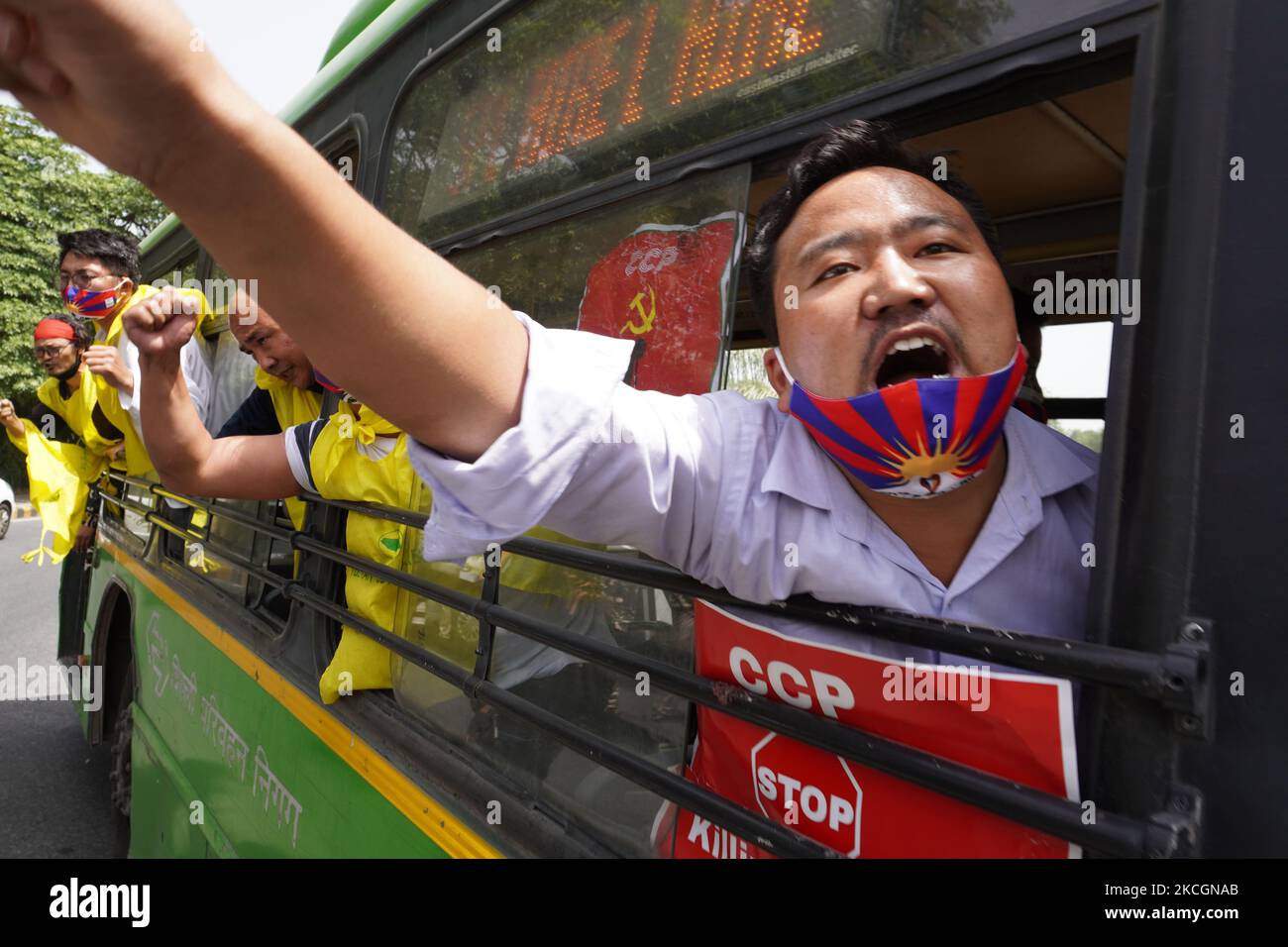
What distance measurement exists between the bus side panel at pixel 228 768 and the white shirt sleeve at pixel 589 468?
0.97 meters

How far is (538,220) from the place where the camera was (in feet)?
5.95

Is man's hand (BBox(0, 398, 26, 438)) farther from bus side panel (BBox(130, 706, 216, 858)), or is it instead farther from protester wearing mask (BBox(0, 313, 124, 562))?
bus side panel (BBox(130, 706, 216, 858))

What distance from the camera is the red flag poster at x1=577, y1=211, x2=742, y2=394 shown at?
146cm

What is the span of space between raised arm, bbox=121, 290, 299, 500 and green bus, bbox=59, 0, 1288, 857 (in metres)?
0.19

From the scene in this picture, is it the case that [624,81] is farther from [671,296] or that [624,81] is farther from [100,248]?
[100,248]

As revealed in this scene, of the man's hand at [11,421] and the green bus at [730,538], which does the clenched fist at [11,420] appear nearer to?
the man's hand at [11,421]

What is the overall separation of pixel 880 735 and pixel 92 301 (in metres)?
3.62

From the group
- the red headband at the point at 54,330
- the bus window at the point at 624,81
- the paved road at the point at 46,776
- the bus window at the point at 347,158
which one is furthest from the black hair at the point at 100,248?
the paved road at the point at 46,776

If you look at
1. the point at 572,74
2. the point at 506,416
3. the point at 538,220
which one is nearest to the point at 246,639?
the point at 538,220

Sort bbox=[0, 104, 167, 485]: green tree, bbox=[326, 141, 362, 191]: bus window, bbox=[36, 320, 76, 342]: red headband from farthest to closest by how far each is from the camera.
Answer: bbox=[0, 104, 167, 485]: green tree < bbox=[36, 320, 76, 342]: red headband < bbox=[326, 141, 362, 191]: bus window

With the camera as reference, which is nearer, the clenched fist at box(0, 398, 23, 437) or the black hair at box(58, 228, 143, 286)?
the black hair at box(58, 228, 143, 286)

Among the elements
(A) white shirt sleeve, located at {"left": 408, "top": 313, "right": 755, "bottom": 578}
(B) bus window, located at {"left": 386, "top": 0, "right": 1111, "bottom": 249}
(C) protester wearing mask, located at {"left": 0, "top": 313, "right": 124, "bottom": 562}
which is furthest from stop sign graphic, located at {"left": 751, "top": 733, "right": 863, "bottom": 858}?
(C) protester wearing mask, located at {"left": 0, "top": 313, "right": 124, "bottom": 562}

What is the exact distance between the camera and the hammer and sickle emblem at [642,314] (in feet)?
5.22
